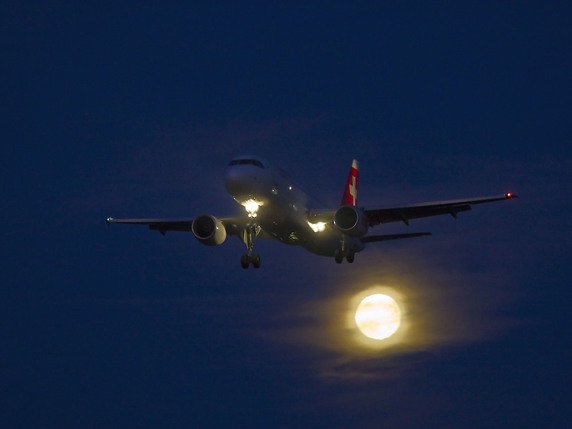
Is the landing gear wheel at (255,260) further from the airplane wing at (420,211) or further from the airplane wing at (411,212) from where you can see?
the airplane wing at (420,211)

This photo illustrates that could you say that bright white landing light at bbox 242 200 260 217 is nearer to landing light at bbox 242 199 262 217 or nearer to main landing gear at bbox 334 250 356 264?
landing light at bbox 242 199 262 217

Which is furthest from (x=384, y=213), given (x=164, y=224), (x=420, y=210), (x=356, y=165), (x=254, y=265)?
(x=356, y=165)

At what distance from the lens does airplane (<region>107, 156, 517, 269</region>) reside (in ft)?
158

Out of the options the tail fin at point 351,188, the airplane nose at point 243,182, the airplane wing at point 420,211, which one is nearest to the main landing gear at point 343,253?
the airplane wing at point 420,211

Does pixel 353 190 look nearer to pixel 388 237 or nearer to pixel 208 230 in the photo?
pixel 388 237

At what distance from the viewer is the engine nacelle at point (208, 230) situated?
2115 inches

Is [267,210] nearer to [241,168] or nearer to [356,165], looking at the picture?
[241,168]

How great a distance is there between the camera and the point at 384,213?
54188 mm

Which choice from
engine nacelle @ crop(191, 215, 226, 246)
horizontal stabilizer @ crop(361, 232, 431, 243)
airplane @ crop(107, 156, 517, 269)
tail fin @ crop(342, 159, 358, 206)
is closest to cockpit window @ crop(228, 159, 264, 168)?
airplane @ crop(107, 156, 517, 269)

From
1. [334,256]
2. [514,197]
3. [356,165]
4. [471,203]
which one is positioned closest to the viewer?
[514,197]

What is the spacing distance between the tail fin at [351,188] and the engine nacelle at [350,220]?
1578 cm

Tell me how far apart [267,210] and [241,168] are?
244cm

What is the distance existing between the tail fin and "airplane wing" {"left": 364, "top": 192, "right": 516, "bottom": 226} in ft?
40.0

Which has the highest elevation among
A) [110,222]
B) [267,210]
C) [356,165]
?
[356,165]
